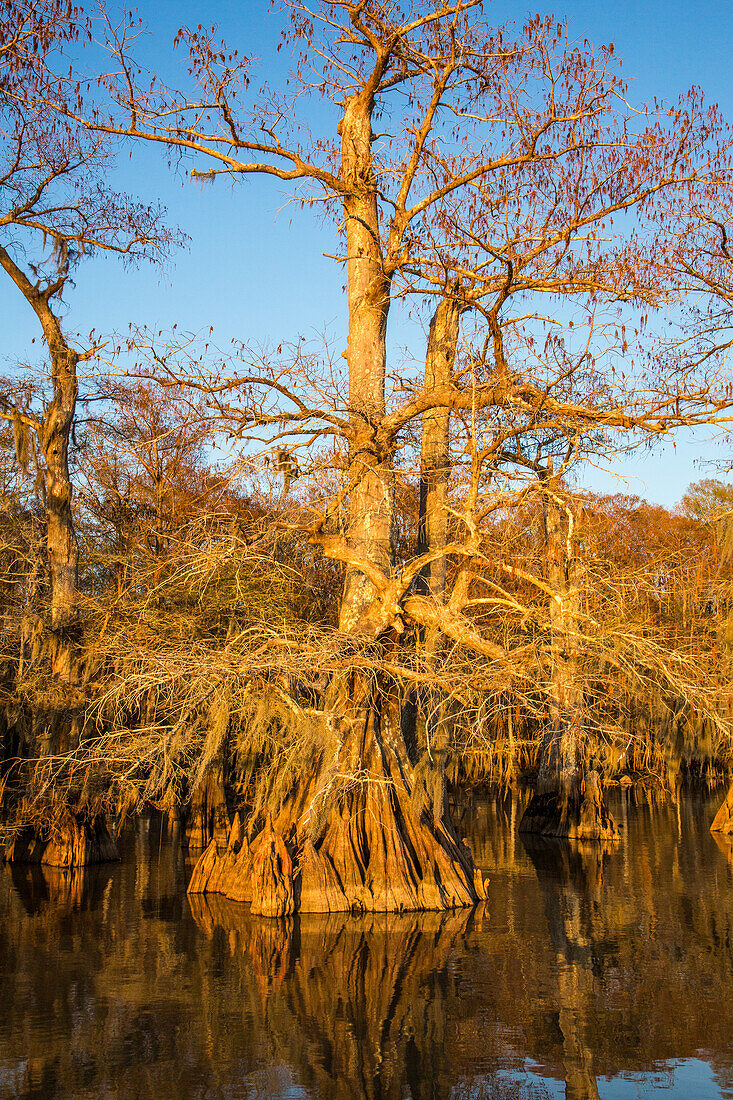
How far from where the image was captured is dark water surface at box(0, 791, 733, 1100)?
5.57 metres

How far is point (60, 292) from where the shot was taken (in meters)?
15.7

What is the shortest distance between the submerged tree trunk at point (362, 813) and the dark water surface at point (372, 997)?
310mm

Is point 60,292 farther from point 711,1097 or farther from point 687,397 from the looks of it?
point 711,1097

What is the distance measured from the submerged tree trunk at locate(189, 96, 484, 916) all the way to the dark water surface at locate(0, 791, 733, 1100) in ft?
1.02

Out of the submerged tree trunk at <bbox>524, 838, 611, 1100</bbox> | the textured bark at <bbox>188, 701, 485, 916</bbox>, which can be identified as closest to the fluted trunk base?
the textured bark at <bbox>188, 701, 485, 916</bbox>

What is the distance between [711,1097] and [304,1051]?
2309mm

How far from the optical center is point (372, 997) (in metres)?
7.19

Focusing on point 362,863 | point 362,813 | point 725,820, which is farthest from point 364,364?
point 725,820

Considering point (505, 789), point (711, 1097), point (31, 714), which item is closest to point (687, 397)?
point (711, 1097)

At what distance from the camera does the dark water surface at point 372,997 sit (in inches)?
219

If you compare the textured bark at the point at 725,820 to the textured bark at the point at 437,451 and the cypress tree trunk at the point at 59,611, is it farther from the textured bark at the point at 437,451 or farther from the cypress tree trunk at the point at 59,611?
the cypress tree trunk at the point at 59,611

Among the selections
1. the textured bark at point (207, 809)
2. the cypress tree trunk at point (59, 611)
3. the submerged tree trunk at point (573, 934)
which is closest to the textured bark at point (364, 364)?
the submerged tree trunk at point (573, 934)

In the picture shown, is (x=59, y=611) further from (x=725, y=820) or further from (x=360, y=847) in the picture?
(x=725, y=820)

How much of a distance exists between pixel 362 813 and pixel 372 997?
3.13 metres
